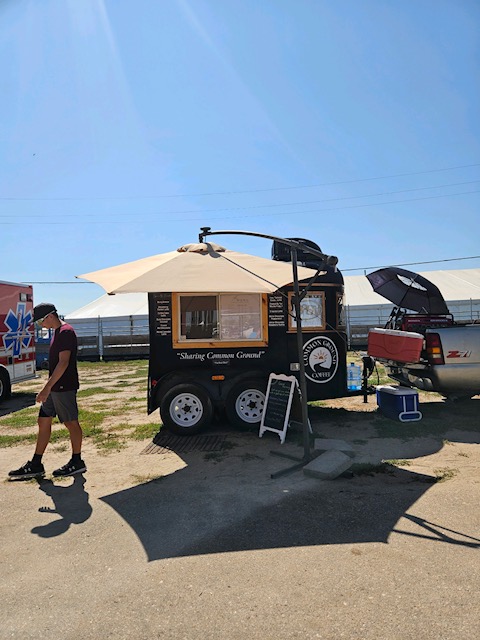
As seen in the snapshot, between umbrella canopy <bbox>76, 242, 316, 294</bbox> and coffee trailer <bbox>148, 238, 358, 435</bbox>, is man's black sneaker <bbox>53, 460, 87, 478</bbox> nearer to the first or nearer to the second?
coffee trailer <bbox>148, 238, 358, 435</bbox>

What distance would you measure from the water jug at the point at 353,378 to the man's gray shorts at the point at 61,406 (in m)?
4.73

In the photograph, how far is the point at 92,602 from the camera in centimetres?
288

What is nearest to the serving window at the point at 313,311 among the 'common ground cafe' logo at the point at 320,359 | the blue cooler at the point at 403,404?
the 'common ground cafe' logo at the point at 320,359

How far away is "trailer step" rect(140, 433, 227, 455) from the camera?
6.25 meters

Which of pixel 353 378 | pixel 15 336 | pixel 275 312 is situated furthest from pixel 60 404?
pixel 15 336

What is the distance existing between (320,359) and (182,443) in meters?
2.62

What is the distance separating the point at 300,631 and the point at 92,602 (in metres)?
1.31

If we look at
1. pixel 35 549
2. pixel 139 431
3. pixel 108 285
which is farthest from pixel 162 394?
pixel 35 549

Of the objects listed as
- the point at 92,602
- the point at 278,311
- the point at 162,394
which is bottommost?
the point at 92,602

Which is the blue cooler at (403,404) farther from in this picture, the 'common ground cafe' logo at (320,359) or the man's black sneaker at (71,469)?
the man's black sneaker at (71,469)

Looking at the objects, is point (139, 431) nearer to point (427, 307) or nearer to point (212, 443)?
point (212, 443)

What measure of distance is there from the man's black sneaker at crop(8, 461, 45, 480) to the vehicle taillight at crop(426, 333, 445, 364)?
19.7ft

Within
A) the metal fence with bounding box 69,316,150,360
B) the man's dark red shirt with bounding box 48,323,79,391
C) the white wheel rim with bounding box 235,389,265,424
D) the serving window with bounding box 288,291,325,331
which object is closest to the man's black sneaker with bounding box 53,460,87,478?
the man's dark red shirt with bounding box 48,323,79,391

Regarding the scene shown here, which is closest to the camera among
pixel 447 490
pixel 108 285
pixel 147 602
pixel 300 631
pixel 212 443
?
pixel 300 631
